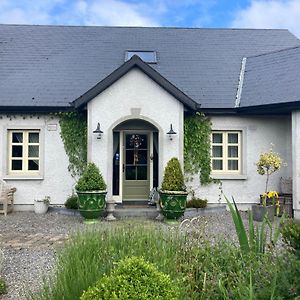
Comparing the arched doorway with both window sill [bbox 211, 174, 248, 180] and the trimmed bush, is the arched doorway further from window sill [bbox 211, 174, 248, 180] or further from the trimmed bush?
window sill [bbox 211, 174, 248, 180]

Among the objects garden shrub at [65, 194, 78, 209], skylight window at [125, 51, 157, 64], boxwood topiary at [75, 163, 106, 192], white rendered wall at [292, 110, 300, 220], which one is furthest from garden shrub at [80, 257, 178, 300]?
skylight window at [125, 51, 157, 64]

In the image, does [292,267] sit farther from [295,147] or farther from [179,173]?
[295,147]


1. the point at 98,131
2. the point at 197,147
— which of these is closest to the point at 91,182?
the point at 98,131

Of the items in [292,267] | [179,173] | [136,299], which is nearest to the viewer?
[136,299]

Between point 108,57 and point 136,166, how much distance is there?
493cm

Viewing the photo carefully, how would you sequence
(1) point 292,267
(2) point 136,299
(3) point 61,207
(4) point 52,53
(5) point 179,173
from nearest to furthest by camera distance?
(2) point 136,299, (1) point 292,267, (5) point 179,173, (3) point 61,207, (4) point 52,53

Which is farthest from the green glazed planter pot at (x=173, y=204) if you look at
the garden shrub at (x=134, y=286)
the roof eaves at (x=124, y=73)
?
the garden shrub at (x=134, y=286)

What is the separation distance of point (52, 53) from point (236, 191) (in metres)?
9.39

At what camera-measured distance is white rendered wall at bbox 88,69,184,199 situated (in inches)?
448

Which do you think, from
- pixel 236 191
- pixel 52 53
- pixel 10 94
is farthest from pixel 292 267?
pixel 52 53

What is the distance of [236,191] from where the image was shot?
12648 millimetres

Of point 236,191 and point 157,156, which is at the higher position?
point 157,156

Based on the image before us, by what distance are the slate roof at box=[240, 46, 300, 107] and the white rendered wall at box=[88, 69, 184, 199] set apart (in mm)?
2893

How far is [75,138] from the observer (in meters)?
12.3
